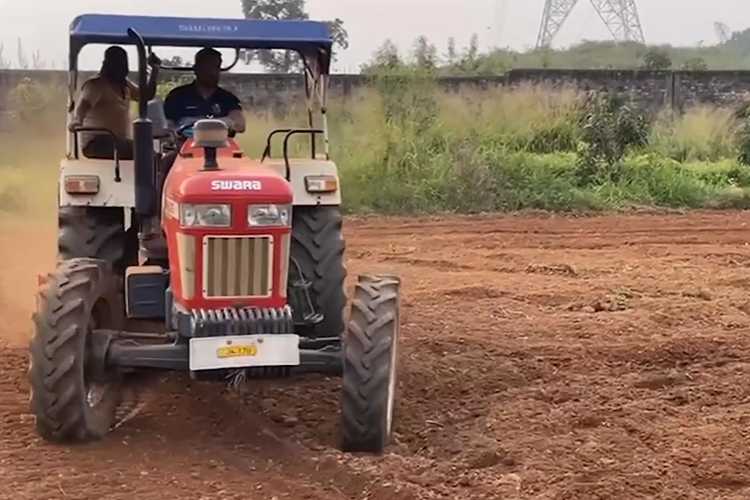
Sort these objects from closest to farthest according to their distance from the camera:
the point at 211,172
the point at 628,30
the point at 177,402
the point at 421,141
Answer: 1. the point at 211,172
2. the point at 177,402
3. the point at 421,141
4. the point at 628,30

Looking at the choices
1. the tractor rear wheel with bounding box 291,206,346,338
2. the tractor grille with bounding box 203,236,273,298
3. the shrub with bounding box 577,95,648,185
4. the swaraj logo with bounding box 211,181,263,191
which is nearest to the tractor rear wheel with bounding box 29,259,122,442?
the tractor grille with bounding box 203,236,273,298

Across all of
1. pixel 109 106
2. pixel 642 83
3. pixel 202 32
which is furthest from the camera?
pixel 642 83

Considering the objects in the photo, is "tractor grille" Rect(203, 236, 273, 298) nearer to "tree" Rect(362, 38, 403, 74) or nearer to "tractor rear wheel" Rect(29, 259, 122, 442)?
"tractor rear wheel" Rect(29, 259, 122, 442)

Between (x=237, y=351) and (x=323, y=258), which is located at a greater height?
(x=323, y=258)

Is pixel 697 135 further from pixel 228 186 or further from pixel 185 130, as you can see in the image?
pixel 228 186

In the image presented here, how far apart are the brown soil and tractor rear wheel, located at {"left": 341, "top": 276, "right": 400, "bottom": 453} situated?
0.12 metres

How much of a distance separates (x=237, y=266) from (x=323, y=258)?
1095 mm

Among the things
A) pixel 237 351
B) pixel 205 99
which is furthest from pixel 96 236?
pixel 237 351

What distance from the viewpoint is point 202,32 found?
700 cm

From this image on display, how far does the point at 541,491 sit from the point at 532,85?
683 inches

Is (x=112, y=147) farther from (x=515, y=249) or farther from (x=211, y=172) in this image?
(x=515, y=249)

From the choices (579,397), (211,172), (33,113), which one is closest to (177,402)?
(211,172)

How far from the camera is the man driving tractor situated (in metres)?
7.19

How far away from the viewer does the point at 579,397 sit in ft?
21.7
